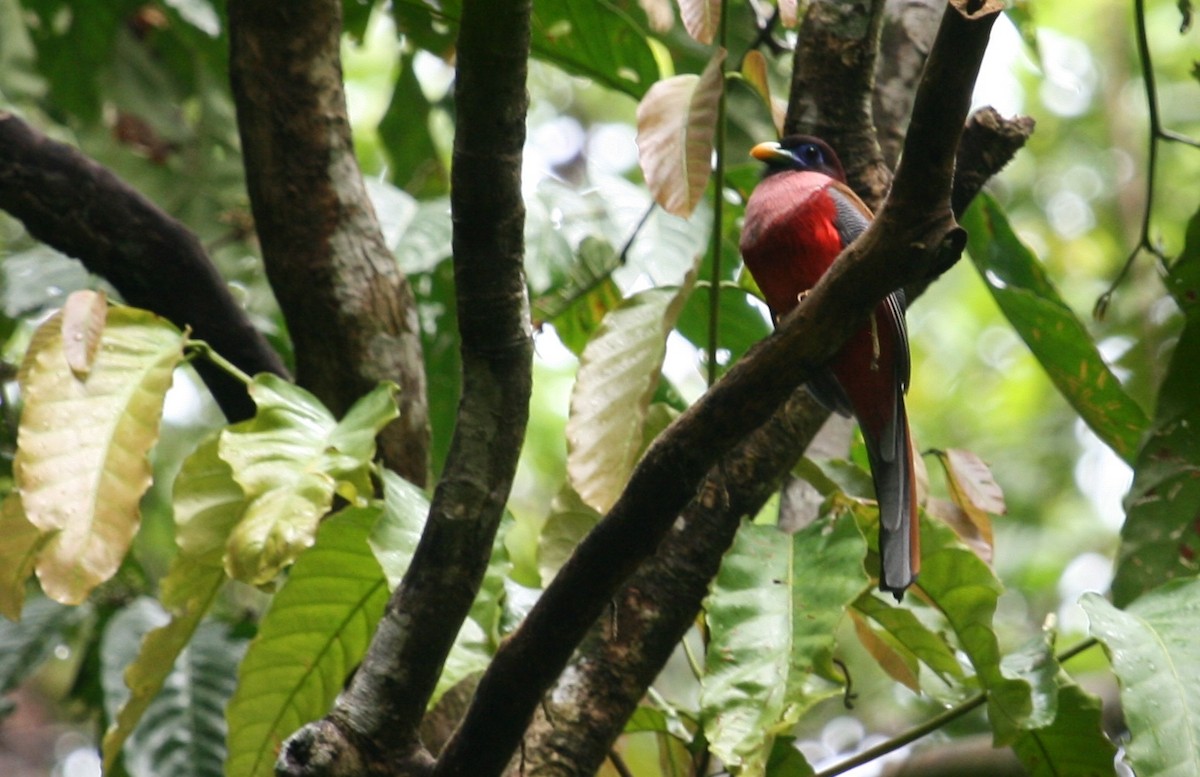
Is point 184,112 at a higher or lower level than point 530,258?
higher

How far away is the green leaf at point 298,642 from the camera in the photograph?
233cm

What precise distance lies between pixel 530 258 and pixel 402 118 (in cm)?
116

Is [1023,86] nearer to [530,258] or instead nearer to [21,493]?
[530,258]

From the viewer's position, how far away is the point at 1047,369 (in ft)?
9.54

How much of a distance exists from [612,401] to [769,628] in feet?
1.88

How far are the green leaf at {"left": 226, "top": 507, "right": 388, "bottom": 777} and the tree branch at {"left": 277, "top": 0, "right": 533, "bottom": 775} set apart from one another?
45 cm

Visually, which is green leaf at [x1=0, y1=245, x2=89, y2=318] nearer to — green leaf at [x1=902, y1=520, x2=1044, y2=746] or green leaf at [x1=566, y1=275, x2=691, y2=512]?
green leaf at [x1=566, y1=275, x2=691, y2=512]

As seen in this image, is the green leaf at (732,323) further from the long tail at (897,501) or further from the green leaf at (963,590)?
the green leaf at (963,590)

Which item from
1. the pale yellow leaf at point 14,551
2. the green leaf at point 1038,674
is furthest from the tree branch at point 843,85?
the pale yellow leaf at point 14,551

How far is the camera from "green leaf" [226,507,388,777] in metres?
2.33

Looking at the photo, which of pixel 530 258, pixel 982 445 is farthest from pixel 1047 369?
pixel 982 445

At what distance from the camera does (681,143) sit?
233 centimetres

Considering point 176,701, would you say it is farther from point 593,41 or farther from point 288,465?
point 593,41

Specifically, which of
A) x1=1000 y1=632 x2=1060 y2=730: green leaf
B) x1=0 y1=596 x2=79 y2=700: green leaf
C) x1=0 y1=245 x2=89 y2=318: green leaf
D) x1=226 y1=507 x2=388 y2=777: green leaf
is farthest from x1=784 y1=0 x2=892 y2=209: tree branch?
x1=0 y1=596 x2=79 y2=700: green leaf
